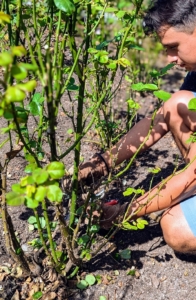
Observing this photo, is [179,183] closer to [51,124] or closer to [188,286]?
[188,286]

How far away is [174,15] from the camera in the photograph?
1.50 metres

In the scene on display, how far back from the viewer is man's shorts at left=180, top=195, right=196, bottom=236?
1643mm

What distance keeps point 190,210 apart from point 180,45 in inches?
27.0

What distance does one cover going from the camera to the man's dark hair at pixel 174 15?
4.84 ft

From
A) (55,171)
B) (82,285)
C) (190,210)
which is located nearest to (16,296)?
(82,285)

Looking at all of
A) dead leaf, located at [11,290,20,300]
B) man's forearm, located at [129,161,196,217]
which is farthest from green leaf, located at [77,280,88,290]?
man's forearm, located at [129,161,196,217]

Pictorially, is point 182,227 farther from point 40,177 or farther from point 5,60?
point 5,60

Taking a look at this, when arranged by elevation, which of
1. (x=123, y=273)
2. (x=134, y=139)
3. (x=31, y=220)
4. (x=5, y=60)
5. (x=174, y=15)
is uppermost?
(x=5, y=60)

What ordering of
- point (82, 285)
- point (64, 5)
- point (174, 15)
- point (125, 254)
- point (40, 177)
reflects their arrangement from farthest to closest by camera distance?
1. point (125, 254)
2. point (82, 285)
3. point (174, 15)
4. point (64, 5)
5. point (40, 177)

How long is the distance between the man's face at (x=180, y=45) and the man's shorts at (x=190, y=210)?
57 centimetres

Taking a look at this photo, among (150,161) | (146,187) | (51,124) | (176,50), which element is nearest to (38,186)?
(51,124)

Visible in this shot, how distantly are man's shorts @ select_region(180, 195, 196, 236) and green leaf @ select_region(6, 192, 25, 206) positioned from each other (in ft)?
3.30

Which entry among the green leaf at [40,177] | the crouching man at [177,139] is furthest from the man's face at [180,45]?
the green leaf at [40,177]

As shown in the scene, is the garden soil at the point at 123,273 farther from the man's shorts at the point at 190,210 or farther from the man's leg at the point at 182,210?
the man's shorts at the point at 190,210
